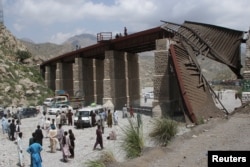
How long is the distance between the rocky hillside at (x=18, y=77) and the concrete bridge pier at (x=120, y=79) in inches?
512

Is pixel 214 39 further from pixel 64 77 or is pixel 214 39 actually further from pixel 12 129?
pixel 64 77

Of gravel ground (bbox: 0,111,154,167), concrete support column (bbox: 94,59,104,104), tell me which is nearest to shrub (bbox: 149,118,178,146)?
gravel ground (bbox: 0,111,154,167)

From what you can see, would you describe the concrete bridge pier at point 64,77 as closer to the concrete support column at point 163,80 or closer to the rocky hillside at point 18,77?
the rocky hillside at point 18,77

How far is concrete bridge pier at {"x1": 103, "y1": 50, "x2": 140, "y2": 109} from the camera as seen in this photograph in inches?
1655

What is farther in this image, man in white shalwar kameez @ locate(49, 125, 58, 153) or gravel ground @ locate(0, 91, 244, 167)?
man in white shalwar kameez @ locate(49, 125, 58, 153)

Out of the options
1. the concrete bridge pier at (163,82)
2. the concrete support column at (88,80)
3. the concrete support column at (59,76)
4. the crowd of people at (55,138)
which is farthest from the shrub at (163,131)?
the concrete support column at (59,76)

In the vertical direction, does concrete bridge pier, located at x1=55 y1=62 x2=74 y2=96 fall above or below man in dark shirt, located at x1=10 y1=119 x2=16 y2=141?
above

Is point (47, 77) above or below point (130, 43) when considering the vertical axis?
below

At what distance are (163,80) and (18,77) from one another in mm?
31086

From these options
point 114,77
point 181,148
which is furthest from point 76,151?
point 114,77

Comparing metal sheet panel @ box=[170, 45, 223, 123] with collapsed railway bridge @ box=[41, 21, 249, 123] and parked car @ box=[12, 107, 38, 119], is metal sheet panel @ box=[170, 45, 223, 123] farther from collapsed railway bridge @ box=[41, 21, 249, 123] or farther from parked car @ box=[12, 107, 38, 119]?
parked car @ box=[12, 107, 38, 119]

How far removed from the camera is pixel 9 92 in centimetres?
4969

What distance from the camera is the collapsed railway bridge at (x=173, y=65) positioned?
25797 millimetres

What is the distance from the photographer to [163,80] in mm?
31984
